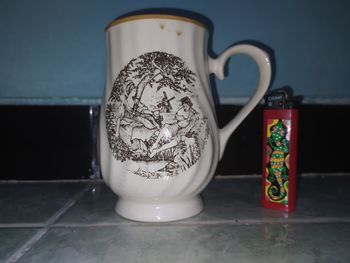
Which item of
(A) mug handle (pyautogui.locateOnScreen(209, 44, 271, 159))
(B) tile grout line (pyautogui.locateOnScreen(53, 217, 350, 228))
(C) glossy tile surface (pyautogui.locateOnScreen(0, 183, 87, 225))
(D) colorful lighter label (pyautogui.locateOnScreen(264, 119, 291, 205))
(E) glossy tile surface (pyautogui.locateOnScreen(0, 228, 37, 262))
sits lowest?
(C) glossy tile surface (pyautogui.locateOnScreen(0, 183, 87, 225))

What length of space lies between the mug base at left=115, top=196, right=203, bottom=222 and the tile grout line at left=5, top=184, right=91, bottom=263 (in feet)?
0.33

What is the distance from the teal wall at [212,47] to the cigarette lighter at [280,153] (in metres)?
0.19

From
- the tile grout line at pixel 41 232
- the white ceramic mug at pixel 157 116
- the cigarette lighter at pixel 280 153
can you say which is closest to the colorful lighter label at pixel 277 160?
the cigarette lighter at pixel 280 153

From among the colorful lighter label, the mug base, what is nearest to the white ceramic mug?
the mug base

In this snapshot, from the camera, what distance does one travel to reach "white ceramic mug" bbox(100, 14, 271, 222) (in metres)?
0.36

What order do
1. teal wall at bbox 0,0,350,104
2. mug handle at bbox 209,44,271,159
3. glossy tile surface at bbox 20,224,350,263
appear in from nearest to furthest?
glossy tile surface at bbox 20,224,350,263, mug handle at bbox 209,44,271,159, teal wall at bbox 0,0,350,104

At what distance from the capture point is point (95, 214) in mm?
419

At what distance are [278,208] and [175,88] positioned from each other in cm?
25

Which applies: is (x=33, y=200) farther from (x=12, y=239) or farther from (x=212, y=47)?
(x=212, y=47)

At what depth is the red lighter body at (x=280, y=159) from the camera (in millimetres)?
424

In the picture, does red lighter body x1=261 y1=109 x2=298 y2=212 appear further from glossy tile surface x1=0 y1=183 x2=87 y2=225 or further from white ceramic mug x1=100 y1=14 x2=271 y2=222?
glossy tile surface x1=0 y1=183 x2=87 y2=225

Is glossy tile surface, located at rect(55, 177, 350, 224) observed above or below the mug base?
below

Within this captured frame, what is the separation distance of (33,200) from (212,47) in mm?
473

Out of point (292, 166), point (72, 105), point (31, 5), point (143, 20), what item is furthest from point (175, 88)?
point (31, 5)
